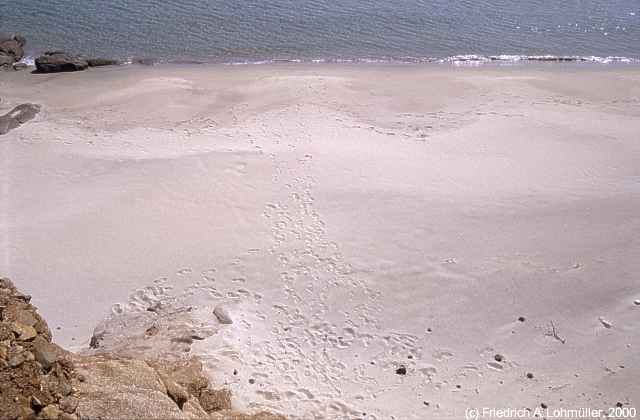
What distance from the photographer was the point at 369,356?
7.53 m

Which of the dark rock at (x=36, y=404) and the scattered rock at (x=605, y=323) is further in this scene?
the scattered rock at (x=605, y=323)

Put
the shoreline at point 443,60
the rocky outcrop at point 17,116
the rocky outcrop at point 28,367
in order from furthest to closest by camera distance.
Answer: the shoreline at point 443,60, the rocky outcrop at point 17,116, the rocky outcrop at point 28,367

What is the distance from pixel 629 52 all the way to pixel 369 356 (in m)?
19.8

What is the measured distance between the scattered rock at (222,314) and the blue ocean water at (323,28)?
14400 mm

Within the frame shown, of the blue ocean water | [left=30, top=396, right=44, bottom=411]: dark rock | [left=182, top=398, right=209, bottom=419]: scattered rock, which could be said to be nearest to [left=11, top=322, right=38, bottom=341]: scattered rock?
[left=30, top=396, right=44, bottom=411]: dark rock

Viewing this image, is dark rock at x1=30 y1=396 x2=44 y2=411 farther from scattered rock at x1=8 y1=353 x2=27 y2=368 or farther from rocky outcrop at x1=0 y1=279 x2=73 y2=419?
scattered rock at x1=8 y1=353 x2=27 y2=368

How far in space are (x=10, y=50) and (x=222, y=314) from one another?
1760cm

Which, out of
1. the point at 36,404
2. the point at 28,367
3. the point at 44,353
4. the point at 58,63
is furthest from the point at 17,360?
the point at 58,63

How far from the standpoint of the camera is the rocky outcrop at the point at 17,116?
14409 mm

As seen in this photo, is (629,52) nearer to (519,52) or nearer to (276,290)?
(519,52)

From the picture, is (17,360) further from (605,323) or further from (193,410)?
(605,323)

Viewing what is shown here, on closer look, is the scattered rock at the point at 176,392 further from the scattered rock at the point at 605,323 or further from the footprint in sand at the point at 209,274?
the scattered rock at the point at 605,323

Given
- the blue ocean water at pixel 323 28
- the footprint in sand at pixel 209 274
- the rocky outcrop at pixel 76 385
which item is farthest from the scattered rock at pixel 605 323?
the blue ocean water at pixel 323 28

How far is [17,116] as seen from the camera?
15.0 meters
